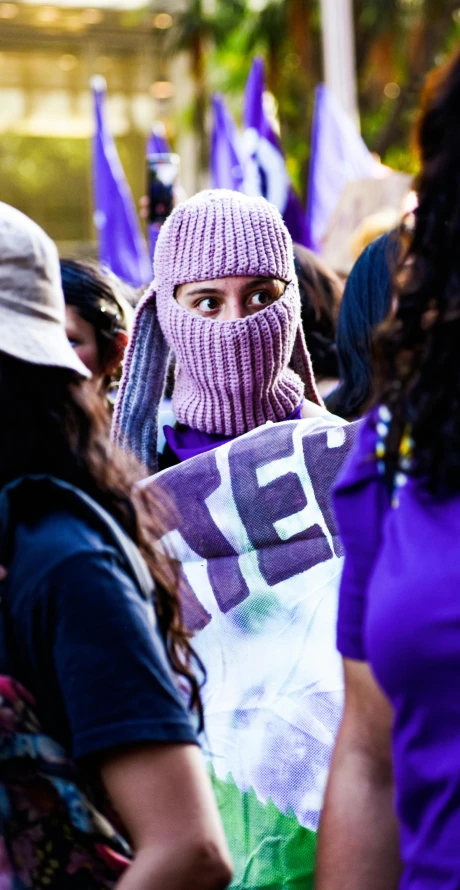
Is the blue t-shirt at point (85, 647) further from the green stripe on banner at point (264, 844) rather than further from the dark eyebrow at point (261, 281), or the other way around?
the dark eyebrow at point (261, 281)

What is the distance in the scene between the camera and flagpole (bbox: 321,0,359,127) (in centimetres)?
1147

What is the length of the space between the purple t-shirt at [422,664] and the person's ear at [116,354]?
2.33 metres

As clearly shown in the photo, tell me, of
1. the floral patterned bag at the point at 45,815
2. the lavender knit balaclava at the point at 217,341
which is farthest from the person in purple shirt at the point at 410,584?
the lavender knit balaclava at the point at 217,341

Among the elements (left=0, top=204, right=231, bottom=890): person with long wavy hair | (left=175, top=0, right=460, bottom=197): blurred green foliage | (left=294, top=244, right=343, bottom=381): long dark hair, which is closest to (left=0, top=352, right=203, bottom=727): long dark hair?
(left=0, top=204, right=231, bottom=890): person with long wavy hair

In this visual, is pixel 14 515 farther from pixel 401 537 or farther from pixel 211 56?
pixel 211 56

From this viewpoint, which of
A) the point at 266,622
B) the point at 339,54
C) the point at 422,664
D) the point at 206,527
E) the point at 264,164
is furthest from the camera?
the point at 339,54

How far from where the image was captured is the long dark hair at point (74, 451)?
1585 mm

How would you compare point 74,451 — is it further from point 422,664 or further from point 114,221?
point 114,221

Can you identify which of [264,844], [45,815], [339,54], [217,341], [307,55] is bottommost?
[307,55]

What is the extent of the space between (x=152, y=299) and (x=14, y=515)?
187 centimetres

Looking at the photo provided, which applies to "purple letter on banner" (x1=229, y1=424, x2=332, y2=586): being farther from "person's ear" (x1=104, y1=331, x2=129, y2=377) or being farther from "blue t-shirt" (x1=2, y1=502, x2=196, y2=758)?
"person's ear" (x1=104, y1=331, x2=129, y2=377)

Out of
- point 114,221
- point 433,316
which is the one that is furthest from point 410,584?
point 114,221

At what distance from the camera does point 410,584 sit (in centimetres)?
143

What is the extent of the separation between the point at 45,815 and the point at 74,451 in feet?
1.41
